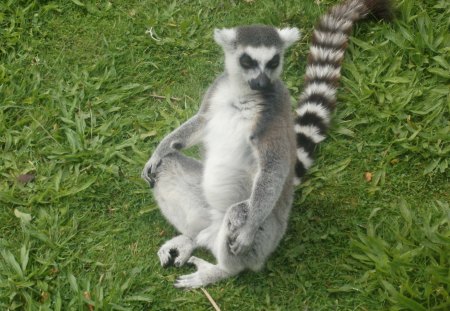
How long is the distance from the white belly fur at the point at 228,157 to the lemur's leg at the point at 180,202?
144 millimetres

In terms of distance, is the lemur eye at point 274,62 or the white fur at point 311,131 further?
the white fur at point 311,131

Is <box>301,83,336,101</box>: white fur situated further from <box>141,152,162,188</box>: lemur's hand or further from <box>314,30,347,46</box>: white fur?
<box>141,152,162,188</box>: lemur's hand

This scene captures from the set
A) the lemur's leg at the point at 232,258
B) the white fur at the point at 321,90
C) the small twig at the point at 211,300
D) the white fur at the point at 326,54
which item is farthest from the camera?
the white fur at the point at 326,54

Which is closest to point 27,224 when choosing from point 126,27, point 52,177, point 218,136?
point 52,177

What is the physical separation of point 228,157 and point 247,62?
2.01 feet

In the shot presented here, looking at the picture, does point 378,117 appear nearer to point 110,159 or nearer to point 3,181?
point 110,159

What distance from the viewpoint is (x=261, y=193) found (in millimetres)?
3535

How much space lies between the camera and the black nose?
3529mm

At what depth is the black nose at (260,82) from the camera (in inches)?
139

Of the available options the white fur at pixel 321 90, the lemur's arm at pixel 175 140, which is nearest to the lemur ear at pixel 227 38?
the lemur's arm at pixel 175 140

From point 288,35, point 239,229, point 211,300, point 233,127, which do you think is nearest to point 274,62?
point 288,35

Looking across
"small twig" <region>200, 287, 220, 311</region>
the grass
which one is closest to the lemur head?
the grass

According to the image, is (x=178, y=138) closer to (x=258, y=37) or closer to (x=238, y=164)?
(x=238, y=164)

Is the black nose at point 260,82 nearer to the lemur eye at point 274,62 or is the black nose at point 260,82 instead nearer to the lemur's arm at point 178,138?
the lemur eye at point 274,62
